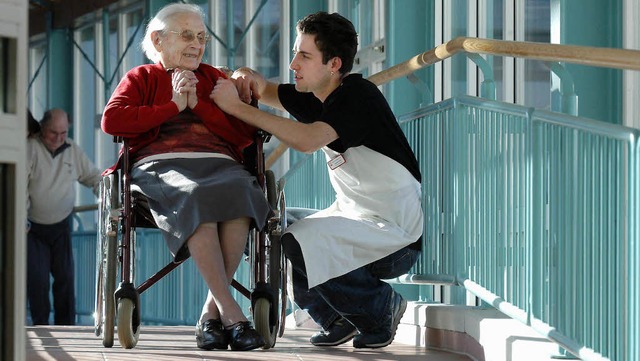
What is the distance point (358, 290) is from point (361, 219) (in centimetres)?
21

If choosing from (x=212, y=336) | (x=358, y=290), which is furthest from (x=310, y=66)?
(x=212, y=336)

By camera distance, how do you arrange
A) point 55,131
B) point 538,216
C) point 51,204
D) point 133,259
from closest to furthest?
1. point 538,216
2. point 133,259
3. point 55,131
4. point 51,204

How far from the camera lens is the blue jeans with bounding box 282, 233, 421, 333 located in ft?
13.2

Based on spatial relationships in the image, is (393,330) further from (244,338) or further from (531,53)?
(531,53)

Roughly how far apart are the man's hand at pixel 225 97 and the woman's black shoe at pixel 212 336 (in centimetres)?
63

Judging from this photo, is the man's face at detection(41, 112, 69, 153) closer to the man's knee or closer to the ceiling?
the man's knee

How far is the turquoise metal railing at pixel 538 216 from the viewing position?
2.73 metres

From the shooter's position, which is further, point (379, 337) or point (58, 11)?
point (58, 11)

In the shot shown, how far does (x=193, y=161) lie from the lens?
3.97 metres

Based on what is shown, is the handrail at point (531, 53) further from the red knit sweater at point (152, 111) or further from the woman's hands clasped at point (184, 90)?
the woman's hands clasped at point (184, 90)

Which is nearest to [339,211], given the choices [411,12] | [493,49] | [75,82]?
[493,49]

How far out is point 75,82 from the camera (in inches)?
650

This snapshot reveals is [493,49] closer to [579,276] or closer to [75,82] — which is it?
[579,276]

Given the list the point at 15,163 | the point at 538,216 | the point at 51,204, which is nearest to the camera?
the point at 15,163
